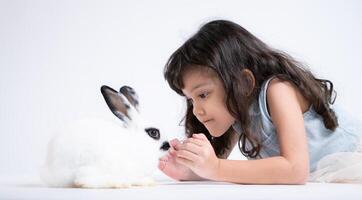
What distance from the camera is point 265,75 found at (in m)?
1.32

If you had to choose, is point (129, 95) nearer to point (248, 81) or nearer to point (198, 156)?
point (198, 156)

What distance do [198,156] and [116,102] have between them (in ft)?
0.63

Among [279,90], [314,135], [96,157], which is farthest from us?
[314,135]

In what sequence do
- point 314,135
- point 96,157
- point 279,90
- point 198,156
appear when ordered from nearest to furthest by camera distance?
point 96,157, point 198,156, point 279,90, point 314,135

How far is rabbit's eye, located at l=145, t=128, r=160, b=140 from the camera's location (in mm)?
1077

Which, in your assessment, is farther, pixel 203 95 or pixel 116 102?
pixel 203 95

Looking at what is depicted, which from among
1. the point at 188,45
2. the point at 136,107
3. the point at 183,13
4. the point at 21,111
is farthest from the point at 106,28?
the point at 136,107

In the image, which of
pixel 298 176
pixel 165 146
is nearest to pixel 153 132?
pixel 165 146

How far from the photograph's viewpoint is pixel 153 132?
108cm

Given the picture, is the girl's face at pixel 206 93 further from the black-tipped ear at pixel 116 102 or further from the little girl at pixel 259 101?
the black-tipped ear at pixel 116 102

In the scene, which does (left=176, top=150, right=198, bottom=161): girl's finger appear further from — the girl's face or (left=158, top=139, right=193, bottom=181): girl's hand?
the girl's face

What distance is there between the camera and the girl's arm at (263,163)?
109 centimetres

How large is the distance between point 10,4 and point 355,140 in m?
1.37

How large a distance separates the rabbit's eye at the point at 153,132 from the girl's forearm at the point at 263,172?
0.46 ft
